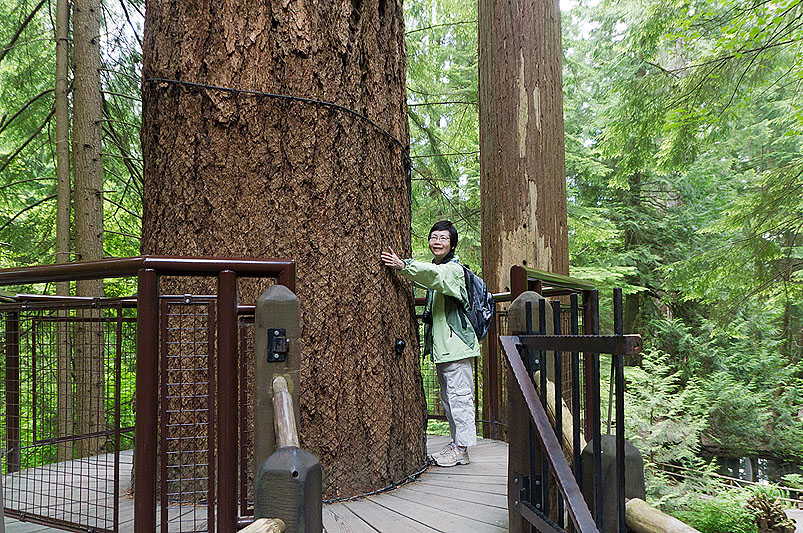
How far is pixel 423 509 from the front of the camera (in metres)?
2.84

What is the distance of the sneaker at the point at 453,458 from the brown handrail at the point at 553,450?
173 centimetres

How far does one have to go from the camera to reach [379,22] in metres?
3.57

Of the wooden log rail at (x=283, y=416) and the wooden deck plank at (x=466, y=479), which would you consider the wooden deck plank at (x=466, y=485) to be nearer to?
the wooden deck plank at (x=466, y=479)

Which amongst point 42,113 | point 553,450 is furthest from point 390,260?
point 42,113

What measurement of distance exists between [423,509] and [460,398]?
108 centimetres

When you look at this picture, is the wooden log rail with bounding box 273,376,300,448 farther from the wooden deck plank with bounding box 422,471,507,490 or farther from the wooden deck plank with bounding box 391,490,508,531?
the wooden deck plank with bounding box 422,471,507,490

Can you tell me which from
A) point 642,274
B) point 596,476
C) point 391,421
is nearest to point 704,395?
point 642,274

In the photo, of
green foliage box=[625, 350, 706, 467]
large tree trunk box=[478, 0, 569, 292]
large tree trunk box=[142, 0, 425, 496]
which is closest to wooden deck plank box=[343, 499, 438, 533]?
large tree trunk box=[142, 0, 425, 496]

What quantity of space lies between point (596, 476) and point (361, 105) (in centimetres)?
249

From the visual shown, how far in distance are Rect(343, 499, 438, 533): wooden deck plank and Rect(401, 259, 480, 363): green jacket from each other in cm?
117

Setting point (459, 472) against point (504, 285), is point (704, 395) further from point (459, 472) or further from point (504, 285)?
point (459, 472)

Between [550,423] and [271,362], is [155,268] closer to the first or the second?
[271,362]

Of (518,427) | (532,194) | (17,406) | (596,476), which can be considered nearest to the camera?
(596,476)

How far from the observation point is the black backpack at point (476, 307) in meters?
3.87
